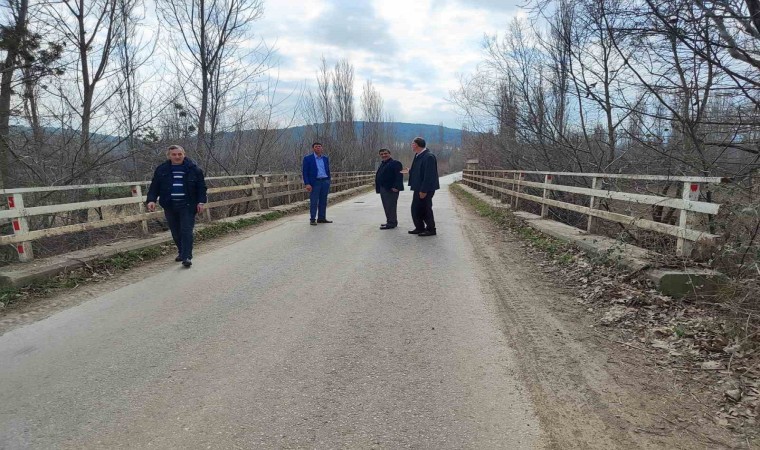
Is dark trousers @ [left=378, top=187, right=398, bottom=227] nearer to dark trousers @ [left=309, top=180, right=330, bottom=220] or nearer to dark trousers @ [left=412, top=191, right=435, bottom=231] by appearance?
dark trousers @ [left=412, top=191, right=435, bottom=231]

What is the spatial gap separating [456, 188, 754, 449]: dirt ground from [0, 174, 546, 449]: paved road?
0.58ft

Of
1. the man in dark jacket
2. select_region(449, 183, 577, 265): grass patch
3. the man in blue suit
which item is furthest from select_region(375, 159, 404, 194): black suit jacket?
the man in dark jacket

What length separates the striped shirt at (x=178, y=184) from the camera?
611cm

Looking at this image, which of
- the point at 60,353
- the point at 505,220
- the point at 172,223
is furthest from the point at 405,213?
the point at 60,353

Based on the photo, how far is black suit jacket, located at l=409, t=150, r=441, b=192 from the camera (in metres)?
7.95

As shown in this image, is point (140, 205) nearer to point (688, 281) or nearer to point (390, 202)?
point (390, 202)

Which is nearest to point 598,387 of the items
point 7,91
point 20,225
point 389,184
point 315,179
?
point 20,225

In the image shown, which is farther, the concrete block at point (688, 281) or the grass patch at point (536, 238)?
the grass patch at point (536, 238)

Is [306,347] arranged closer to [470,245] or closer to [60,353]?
[60,353]

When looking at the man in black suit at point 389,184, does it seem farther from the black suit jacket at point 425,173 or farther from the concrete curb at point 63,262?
the concrete curb at point 63,262

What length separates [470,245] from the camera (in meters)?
7.52

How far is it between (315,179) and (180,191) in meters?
4.19

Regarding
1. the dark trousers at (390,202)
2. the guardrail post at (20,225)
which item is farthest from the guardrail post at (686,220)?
the guardrail post at (20,225)

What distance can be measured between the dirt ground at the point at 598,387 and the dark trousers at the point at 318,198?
6364 mm
